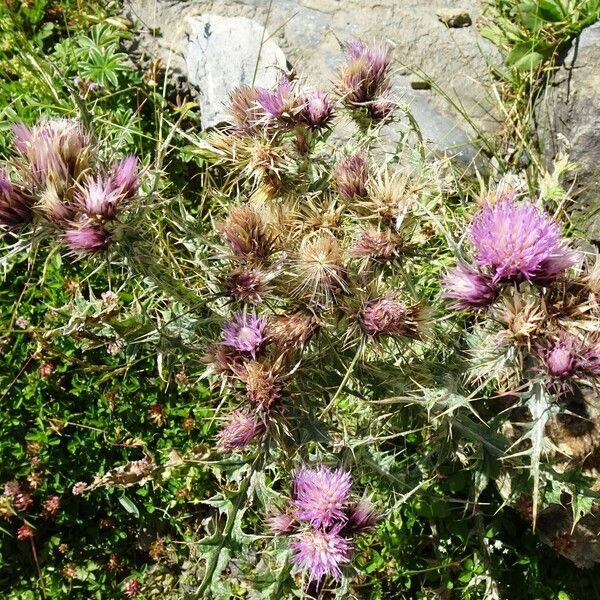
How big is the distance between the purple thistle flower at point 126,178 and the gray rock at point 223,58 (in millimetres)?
2161

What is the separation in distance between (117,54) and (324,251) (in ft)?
8.79

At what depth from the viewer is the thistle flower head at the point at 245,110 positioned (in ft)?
9.01

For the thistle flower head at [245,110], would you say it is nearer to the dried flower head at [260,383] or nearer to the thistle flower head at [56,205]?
the thistle flower head at [56,205]

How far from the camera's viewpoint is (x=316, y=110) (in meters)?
2.69

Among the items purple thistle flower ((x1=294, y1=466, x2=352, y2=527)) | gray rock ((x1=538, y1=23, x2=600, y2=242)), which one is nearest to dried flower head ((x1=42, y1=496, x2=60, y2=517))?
purple thistle flower ((x1=294, y1=466, x2=352, y2=527))

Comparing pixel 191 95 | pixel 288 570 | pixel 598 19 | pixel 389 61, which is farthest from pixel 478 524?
pixel 191 95

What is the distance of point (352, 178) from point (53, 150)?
978mm

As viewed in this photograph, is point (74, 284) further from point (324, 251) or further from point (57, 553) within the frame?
point (324, 251)

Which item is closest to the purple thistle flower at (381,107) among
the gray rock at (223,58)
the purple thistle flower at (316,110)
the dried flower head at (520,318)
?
the purple thistle flower at (316,110)

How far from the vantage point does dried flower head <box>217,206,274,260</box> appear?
2.36 m

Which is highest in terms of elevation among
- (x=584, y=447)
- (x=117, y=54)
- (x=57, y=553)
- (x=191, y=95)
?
(x=117, y=54)

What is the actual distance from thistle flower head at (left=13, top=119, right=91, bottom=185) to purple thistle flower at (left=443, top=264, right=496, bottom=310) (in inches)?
46.4

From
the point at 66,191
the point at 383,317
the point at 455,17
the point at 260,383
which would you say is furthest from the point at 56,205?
the point at 455,17

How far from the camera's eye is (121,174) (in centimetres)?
222
